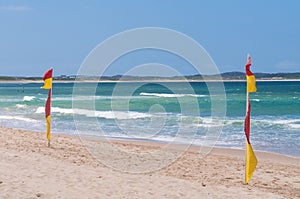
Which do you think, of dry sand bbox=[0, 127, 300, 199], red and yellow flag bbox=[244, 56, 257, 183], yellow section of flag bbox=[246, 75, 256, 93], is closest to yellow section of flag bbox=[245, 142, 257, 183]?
red and yellow flag bbox=[244, 56, 257, 183]

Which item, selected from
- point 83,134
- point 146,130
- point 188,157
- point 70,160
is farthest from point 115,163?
point 146,130

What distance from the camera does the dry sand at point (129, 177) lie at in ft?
25.6

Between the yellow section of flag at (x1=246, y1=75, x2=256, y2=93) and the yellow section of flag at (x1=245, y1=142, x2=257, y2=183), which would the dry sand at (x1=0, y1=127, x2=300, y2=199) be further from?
the yellow section of flag at (x1=246, y1=75, x2=256, y2=93)

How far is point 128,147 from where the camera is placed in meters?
14.8

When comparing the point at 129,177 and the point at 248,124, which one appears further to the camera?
the point at 129,177

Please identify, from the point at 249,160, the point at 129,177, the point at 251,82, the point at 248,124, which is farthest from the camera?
the point at 129,177

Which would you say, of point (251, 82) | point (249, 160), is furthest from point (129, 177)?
point (251, 82)

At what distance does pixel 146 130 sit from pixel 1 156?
10.9 metres

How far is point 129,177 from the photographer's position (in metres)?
9.18

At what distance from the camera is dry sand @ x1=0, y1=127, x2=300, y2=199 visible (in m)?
7.81

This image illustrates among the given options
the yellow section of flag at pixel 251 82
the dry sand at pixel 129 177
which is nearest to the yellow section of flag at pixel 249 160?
the dry sand at pixel 129 177

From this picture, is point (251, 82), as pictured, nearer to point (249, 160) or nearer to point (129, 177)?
point (249, 160)

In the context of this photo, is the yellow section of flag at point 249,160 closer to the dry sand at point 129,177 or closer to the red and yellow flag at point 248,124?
the red and yellow flag at point 248,124

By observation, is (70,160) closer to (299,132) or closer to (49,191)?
(49,191)
